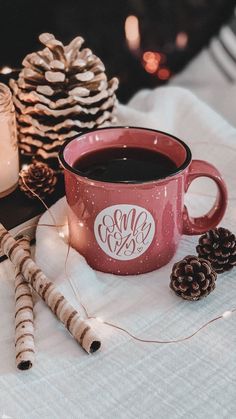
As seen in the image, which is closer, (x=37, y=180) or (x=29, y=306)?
(x=29, y=306)

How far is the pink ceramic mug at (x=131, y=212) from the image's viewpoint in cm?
54

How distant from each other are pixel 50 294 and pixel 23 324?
4 centimetres

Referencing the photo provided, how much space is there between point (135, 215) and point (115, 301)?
85mm

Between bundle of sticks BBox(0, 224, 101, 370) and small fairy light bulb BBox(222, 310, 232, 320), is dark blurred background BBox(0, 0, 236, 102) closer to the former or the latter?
bundle of sticks BBox(0, 224, 101, 370)

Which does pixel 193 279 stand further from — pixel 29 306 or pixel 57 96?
pixel 57 96

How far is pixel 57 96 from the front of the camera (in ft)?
2.26

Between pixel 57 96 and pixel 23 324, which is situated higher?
pixel 57 96

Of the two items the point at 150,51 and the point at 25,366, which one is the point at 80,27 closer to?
the point at 150,51

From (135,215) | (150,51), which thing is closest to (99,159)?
(135,215)

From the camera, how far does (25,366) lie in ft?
1.58

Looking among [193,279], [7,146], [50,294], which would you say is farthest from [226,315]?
[7,146]

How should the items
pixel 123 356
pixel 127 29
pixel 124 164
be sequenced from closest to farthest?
pixel 123 356 < pixel 124 164 < pixel 127 29

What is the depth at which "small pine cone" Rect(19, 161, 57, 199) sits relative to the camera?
0.67 meters

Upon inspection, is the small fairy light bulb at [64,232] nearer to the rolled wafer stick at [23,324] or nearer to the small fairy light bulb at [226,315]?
the rolled wafer stick at [23,324]
